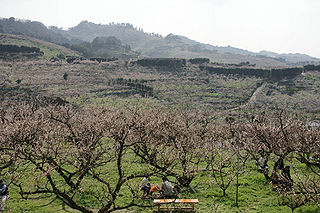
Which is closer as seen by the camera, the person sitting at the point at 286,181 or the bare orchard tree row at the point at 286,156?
the person sitting at the point at 286,181

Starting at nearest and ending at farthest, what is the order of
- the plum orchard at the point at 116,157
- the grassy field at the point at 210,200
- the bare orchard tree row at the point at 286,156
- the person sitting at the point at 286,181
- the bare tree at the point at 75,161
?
the bare tree at the point at 75,161
the plum orchard at the point at 116,157
the person sitting at the point at 286,181
the bare orchard tree row at the point at 286,156
the grassy field at the point at 210,200

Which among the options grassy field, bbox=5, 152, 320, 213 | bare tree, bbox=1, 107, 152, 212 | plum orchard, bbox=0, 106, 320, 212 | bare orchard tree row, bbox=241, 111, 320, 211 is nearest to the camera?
bare tree, bbox=1, 107, 152, 212

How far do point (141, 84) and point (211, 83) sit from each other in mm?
40901

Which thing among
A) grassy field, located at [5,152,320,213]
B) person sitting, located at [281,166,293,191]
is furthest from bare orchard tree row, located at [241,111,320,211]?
grassy field, located at [5,152,320,213]

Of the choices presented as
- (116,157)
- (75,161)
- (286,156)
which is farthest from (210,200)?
(286,156)

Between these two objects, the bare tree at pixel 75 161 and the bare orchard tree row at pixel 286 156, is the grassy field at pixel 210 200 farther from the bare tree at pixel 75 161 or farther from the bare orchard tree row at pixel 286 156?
the bare orchard tree row at pixel 286 156

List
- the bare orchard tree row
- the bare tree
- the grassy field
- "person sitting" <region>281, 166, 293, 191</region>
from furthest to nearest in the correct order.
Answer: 1. the grassy field
2. the bare orchard tree row
3. "person sitting" <region>281, 166, 293, 191</region>
4. the bare tree

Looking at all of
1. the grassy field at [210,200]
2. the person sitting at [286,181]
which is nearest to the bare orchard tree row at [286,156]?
the person sitting at [286,181]

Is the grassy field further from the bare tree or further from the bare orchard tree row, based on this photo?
the bare orchard tree row

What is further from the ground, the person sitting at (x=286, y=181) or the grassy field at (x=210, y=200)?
the person sitting at (x=286, y=181)

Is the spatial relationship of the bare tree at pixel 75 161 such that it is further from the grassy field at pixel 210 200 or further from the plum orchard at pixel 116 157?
the grassy field at pixel 210 200

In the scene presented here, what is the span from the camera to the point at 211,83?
13162 centimetres

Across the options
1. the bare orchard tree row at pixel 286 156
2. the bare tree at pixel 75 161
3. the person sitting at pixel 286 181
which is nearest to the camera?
the bare tree at pixel 75 161

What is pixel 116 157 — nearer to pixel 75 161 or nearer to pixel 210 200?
pixel 75 161
